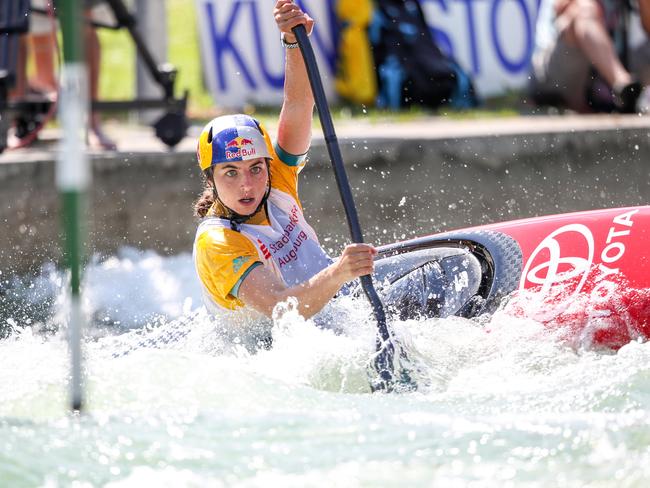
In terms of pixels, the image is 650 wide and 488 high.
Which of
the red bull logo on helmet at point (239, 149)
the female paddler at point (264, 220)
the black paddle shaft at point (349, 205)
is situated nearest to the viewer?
the female paddler at point (264, 220)

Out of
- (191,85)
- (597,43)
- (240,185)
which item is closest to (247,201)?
(240,185)

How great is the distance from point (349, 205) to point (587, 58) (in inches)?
159

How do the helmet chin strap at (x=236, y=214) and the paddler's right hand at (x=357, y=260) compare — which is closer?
the paddler's right hand at (x=357, y=260)

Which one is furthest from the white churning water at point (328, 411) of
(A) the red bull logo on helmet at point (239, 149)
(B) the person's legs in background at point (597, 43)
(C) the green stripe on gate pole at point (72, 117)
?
(B) the person's legs in background at point (597, 43)

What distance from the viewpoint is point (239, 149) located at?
4.23m

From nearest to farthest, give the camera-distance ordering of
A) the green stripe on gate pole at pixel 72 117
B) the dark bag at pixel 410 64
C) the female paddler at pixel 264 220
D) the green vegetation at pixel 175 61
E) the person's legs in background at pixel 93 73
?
the green stripe on gate pole at pixel 72 117 → the female paddler at pixel 264 220 → the person's legs in background at pixel 93 73 → the dark bag at pixel 410 64 → the green vegetation at pixel 175 61

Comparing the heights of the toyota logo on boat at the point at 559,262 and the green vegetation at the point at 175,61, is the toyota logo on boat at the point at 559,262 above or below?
below

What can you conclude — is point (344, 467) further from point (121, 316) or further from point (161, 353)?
point (121, 316)

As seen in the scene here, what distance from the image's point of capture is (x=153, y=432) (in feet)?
11.0

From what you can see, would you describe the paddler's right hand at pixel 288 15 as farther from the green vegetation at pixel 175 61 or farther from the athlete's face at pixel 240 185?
the green vegetation at pixel 175 61

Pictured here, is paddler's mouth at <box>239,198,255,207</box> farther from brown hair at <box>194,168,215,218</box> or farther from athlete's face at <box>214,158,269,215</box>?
brown hair at <box>194,168,215,218</box>

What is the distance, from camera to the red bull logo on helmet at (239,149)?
166 inches

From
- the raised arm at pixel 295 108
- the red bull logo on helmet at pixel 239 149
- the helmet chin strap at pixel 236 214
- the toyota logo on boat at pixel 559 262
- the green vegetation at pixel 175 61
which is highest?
the green vegetation at pixel 175 61

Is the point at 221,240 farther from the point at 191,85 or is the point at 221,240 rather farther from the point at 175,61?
the point at 175,61
